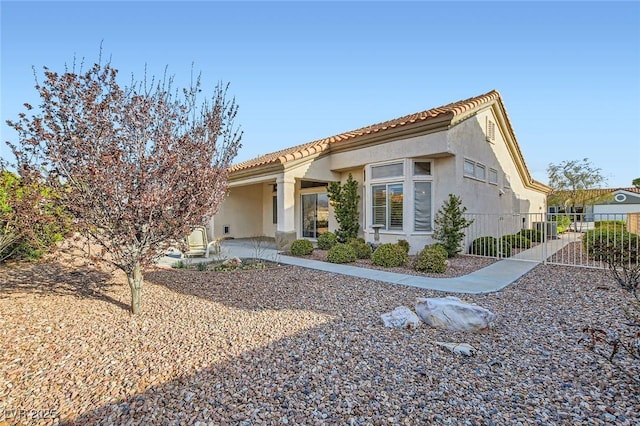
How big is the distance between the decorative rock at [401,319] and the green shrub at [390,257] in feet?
14.3

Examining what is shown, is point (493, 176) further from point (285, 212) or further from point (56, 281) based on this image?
point (56, 281)

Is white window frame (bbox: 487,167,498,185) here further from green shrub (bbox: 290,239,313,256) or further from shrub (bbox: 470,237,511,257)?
green shrub (bbox: 290,239,313,256)

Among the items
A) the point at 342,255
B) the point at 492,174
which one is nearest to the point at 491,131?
the point at 492,174

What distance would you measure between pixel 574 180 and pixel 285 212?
28606 mm

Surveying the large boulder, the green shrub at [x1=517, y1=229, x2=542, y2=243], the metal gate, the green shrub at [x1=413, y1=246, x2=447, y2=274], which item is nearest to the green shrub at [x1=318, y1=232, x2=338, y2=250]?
the green shrub at [x1=413, y1=246, x2=447, y2=274]

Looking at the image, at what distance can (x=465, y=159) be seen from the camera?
1200 centimetres

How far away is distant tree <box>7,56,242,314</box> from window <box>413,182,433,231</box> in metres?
8.05

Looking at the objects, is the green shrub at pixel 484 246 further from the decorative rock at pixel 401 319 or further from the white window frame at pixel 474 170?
the decorative rock at pixel 401 319

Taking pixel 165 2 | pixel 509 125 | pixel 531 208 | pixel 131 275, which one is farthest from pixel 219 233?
pixel 531 208

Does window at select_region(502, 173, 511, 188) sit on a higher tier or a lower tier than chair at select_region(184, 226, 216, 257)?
higher

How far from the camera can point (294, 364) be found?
11.9 ft

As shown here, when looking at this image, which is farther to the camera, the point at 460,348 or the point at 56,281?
the point at 56,281

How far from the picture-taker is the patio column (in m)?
12.6

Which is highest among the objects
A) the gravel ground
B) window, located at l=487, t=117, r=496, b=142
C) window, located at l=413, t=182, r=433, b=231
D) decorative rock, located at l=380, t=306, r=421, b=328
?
window, located at l=487, t=117, r=496, b=142
